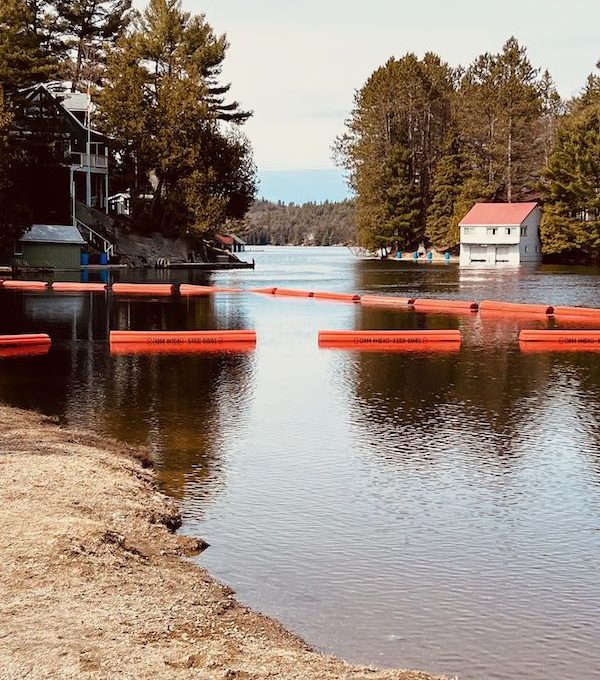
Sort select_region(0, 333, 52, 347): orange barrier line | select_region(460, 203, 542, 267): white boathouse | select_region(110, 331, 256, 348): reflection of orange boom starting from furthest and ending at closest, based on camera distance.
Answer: select_region(460, 203, 542, 267): white boathouse, select_region(110, 331, 256, 348): reflection of orange boom, select_region(0, 333, 52, 347): orange barrier line

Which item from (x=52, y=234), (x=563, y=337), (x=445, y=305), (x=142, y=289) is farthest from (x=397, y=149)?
(x=563, y=337)

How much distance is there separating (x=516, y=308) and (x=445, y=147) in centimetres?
7654

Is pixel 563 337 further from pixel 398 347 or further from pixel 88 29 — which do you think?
pixel 88 29

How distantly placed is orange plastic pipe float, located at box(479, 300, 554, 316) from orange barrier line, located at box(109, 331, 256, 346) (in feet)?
54.4

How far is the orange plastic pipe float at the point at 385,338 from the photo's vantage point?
33.5 meters

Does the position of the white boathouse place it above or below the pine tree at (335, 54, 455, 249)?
below

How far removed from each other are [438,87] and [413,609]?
127 meters

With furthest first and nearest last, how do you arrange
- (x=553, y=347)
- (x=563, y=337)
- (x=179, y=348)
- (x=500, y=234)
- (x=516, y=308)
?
(x=500, y=234), (x=516, y=308), (x=563, y=337), (x=553, y=347), (x=179, y=348)

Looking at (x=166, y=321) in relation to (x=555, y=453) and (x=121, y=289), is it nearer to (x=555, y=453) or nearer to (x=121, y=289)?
(x=121, y=289)

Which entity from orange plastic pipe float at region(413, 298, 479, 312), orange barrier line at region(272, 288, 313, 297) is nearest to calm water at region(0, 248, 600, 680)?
orange plastic pipe float at region(413, 298, 479, 312)

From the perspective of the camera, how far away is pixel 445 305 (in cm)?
4831

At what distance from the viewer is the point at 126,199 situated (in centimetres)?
10500

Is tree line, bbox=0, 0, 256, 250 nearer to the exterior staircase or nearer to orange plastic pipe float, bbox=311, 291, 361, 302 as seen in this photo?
the exterior staircase

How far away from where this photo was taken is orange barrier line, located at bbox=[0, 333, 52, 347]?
3181 centimetres
